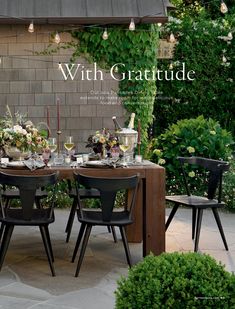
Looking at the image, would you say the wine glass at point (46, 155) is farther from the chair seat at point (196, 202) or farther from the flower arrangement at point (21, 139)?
the chair seat at point (196, 202)

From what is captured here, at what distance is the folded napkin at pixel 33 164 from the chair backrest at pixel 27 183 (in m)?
0.31

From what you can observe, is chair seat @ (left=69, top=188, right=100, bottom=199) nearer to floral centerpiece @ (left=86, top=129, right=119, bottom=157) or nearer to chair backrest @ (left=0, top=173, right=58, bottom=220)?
floral centerpiece @ (left=86, top=129, right=119, bottom=157)

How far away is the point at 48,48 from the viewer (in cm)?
857

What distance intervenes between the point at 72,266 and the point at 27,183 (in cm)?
93

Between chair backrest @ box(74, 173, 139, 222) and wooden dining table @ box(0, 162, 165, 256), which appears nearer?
chair backrest @ box(74, 173, 139, 222)

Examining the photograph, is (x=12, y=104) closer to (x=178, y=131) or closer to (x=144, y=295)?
(x=178, y=131)

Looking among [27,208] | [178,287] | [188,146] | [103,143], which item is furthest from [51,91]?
[178,287]

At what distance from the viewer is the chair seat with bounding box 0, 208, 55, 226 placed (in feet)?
15.7

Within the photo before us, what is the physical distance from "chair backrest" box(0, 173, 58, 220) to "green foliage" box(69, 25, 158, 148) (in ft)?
13.4

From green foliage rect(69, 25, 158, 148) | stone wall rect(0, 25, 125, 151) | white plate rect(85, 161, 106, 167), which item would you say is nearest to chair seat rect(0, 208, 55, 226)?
white plate rect(85, 161, 106, 167)

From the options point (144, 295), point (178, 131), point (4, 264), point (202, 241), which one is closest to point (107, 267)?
point (4, 264)

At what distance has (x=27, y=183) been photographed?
15.4 ft

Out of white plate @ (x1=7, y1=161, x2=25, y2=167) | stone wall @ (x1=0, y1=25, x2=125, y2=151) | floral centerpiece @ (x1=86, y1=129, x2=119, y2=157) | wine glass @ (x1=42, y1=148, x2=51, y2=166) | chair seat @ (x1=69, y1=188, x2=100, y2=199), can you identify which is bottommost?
chair seat @ (x1=69, y1=188, x2=100, y2=199)

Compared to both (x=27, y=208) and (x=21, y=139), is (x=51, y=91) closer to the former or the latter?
(x=21, y=139)
